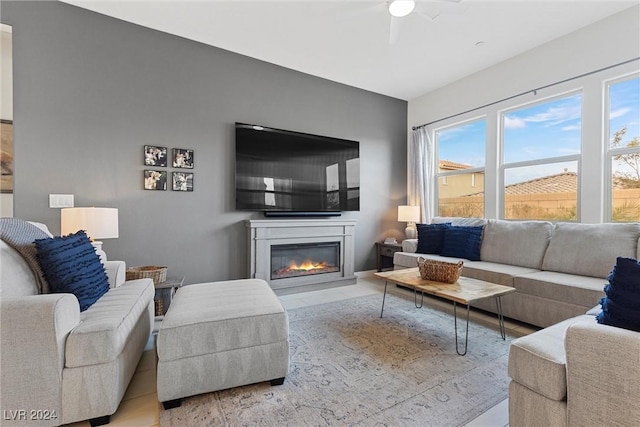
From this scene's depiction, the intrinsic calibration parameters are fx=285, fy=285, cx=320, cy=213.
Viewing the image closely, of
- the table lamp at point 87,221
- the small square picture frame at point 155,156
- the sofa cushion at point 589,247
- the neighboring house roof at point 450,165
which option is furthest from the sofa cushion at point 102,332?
the neighboring house roof at point 450,165

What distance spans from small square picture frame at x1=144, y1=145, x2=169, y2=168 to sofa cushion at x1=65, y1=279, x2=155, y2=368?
Result: 171 centimetres

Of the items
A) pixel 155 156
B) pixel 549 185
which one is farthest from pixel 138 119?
pixel 549 185

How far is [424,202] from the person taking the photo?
454 centimetres

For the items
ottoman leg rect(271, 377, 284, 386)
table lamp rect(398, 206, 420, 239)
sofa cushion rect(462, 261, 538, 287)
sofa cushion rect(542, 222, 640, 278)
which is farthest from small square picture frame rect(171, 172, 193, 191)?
sofa cushion rect(542, 222, 640, 278)

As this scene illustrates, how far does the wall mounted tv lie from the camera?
3.50 m

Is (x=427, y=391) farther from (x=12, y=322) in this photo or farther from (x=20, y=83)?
(x=20, y=83)

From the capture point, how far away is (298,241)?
3.67 metres

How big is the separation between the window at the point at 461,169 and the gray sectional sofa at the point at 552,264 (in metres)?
0.92

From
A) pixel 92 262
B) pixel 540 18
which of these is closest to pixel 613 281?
pixel 92 262

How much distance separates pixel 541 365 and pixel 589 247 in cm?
212

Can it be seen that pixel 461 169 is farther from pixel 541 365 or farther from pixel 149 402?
pixel 149 402

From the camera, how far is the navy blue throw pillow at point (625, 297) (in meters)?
1.02

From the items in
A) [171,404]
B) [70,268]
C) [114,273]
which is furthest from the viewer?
[114,273]

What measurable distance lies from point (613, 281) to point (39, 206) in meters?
3.96
